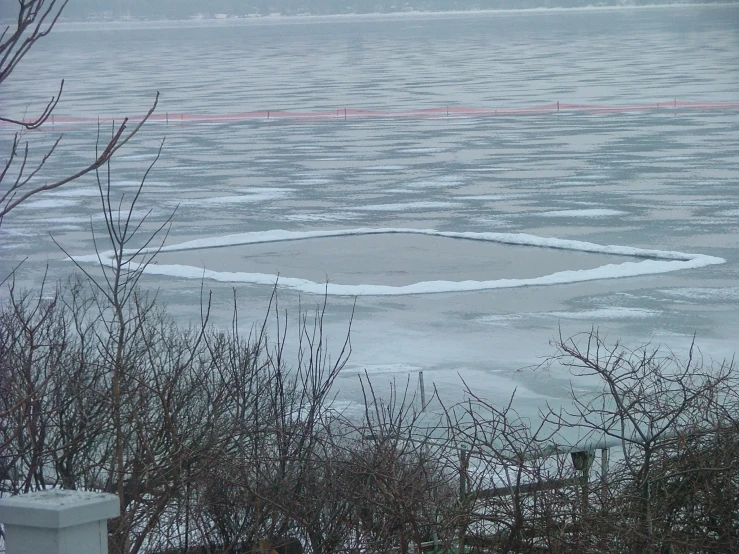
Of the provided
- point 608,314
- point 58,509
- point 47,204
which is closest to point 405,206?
point 47,204

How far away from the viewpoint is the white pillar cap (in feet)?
8.73

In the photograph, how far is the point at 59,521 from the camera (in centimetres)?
265

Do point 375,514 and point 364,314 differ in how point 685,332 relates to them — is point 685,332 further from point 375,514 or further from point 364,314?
point 375,514

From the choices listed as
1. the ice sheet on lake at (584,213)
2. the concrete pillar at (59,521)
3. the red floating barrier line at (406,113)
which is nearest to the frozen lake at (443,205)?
the ice sheet on lake at (584,213)

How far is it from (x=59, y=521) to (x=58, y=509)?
0.03m

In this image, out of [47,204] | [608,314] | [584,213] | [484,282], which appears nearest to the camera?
[608,314]

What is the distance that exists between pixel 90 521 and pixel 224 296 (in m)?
11.8

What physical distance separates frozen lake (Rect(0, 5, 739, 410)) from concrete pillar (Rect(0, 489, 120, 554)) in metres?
7.12

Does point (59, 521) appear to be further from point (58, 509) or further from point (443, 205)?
point (443, 205)

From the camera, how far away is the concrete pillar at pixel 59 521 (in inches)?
105

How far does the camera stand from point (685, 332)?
39.3ft

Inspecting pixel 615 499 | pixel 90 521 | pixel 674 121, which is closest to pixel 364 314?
pixel 615 499

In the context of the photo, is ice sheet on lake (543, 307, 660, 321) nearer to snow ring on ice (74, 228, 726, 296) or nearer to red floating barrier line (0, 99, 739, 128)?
snow ring on ice (74, 228, 726, 296)

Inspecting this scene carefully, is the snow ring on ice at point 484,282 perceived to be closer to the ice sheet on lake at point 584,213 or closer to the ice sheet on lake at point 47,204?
the ice sheet on lake at point 584,213
